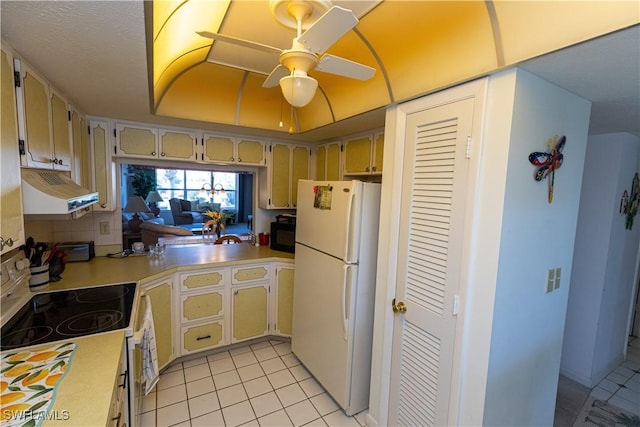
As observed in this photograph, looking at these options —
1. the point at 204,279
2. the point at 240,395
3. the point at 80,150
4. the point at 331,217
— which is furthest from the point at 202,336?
the point at 80,150

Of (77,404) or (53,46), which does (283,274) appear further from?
(53,46)

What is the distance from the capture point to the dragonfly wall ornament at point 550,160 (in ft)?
4.56

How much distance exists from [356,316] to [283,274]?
112 centimetres

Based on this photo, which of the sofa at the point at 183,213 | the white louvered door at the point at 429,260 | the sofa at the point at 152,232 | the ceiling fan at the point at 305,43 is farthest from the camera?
the sofa at the point at 183,213

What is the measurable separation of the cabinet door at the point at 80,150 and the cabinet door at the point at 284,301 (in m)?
1.81

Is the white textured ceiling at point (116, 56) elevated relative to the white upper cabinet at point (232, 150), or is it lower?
elevated

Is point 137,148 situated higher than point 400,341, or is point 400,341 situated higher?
point 137,148

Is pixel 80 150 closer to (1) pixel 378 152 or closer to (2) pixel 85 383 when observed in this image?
(2) pixel 85 383

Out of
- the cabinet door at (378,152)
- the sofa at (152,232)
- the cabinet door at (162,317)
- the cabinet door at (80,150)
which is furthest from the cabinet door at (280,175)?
the cabinet door at (80,150)

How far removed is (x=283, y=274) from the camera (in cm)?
303

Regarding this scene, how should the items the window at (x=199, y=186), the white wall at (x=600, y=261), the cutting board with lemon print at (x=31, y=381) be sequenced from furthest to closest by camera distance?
the window at (x=199, y=186)
the white wall at (x=600, y=261)
the cutting board with lemon print at (x=31, y=381)

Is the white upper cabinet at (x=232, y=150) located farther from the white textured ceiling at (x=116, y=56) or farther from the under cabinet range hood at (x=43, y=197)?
the under cabinet range hood at (x=43, y=197)

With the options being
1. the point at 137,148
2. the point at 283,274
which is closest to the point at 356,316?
the point at 283,274

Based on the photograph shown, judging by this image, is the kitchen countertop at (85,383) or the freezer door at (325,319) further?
the freezer door at (325,319)
